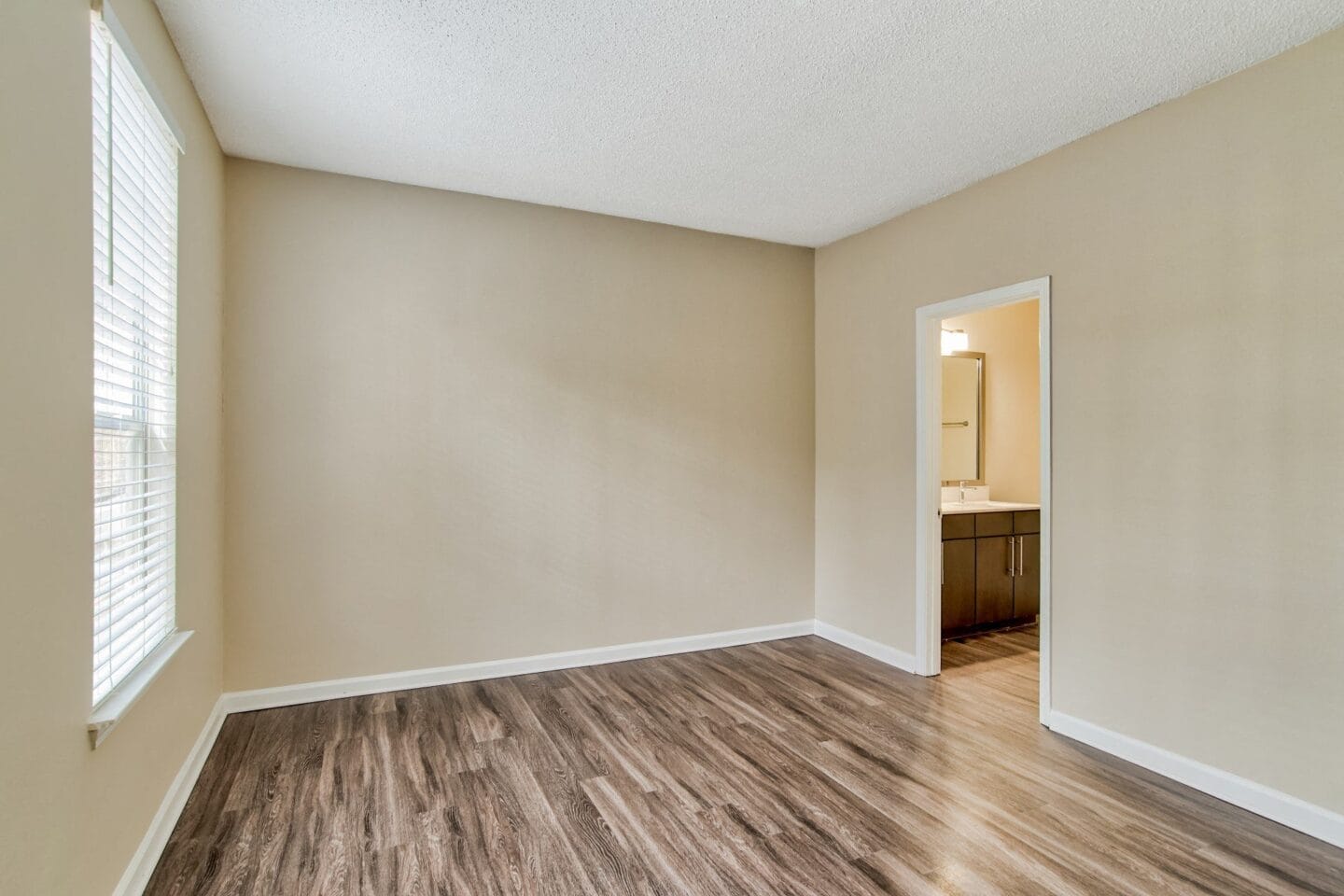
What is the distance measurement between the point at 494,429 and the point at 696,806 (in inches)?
88.7

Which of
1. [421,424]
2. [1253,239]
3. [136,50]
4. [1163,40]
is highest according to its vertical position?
[1163,40]

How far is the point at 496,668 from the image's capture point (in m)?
3.87

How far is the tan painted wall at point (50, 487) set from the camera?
1.27m

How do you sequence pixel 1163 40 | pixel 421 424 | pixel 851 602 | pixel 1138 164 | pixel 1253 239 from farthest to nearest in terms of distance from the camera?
pixel 851 602, pixel 421 424, pixel 1138 164, pixel 1253 239, pixel 1163 40

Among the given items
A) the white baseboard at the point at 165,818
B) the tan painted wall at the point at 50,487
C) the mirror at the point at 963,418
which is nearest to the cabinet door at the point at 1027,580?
the mirror at the point at 963,418

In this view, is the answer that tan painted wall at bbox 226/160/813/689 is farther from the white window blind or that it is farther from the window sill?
the window sill

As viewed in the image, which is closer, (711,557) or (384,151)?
(384,151)

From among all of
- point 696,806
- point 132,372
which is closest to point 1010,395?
point 696,806

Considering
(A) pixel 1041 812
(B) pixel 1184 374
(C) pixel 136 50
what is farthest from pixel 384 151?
(A) pixel 1041 812

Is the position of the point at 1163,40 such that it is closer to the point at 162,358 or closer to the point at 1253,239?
the point at 1253,239

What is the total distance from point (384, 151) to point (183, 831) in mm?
2875

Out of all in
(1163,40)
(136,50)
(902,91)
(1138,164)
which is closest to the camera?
(136,50)

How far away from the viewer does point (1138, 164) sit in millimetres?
2844

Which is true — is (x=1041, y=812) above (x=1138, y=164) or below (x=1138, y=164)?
below
